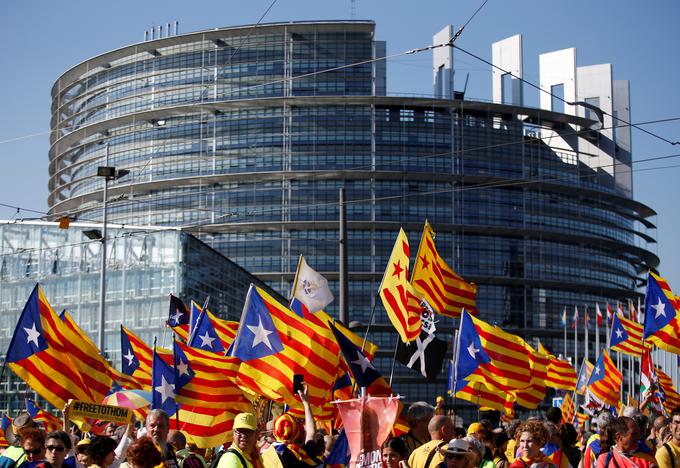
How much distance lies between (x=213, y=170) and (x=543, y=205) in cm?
2754

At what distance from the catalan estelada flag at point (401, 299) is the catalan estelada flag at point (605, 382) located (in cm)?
944

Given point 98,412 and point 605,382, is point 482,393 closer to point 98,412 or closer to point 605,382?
point 605,382

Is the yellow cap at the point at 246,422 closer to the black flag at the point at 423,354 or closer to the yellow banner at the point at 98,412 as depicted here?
the yellow banner at the point at 98,412

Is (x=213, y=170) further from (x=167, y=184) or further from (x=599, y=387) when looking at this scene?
(x=599, y=387)

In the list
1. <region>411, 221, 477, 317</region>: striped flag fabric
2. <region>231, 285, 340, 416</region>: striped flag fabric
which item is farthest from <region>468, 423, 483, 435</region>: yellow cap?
<region>411, 221, 477, 317</region>: striped flag fabric

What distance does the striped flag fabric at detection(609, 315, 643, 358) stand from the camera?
1270 inches

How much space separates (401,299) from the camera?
18.2 meters

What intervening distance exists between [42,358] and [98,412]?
4649 mm

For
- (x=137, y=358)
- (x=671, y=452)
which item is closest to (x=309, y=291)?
(x=137, y=358)

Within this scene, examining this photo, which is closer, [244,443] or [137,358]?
[244,443]

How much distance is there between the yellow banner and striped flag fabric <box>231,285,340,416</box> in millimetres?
3423

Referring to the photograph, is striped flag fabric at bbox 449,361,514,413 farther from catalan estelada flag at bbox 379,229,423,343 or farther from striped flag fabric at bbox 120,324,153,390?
striped flag fabric at bbox 120,324,153,390

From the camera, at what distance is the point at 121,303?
160ft

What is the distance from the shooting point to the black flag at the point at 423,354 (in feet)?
60.1
